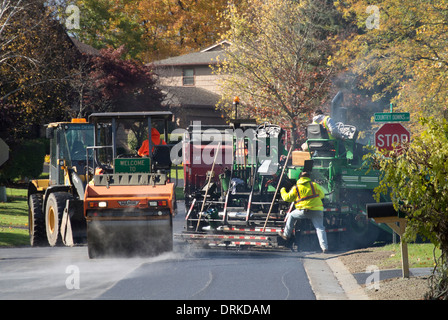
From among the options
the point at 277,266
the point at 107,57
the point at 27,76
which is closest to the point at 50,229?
the point at 277,266

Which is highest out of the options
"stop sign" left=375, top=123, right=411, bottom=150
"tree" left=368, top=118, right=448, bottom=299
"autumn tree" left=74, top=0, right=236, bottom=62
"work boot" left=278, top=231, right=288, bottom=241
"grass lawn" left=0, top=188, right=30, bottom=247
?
"autumn tree" left=74, top=0, right=236, bottom=62

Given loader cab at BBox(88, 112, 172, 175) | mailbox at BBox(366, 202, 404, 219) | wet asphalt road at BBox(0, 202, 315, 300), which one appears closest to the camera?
wet asphalt road at BBox(0, 202, 315, 300)

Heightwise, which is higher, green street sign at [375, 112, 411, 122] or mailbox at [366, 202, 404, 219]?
green street sign at [375, 112, 411, 122]

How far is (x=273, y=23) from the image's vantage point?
95.7ft

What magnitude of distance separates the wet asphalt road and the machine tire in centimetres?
38

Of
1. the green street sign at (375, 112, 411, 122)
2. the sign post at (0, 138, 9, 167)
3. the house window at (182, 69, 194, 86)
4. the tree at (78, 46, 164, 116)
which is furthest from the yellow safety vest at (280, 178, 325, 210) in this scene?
the house window at (182, 69, 194, 86)

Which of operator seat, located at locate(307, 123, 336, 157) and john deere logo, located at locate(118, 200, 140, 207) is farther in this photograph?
operator seat, located at locate(307, 123, 336, 157)

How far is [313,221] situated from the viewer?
48.4ft

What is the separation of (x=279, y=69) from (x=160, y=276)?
62.0ft

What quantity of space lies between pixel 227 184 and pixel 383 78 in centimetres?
1288

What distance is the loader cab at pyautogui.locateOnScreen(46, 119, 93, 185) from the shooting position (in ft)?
51.6

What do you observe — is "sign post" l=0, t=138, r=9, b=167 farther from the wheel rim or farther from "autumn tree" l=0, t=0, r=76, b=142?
the wheel rim

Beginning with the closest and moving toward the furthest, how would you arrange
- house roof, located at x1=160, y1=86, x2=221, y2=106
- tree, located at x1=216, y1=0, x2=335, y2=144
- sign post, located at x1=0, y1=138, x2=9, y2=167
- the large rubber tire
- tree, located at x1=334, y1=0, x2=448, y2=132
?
1. the large rubber tire
2. tree, located at x1=334, y1=0, x2=448, y2=132
3. sign post, located at x1=0, y1=138, x2=9, y2=167
4. tree, located at x1=216, y1=0, x2=335, y2=144
5. house roof, located at x1=160, y1=86, x2=221, y2=106

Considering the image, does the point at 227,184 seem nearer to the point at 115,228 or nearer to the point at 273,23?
the point at 115,228
